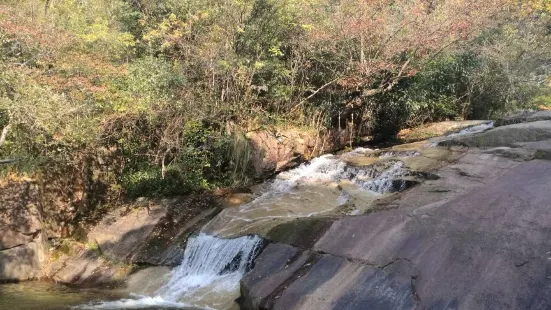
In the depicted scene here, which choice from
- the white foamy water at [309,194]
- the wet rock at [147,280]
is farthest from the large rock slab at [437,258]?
the wet rock at [147,280]

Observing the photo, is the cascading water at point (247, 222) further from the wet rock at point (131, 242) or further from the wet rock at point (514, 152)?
the wet rock at point (514, 152)

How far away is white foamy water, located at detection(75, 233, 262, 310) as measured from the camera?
9094mm

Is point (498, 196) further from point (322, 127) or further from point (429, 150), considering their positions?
point (322, 127)

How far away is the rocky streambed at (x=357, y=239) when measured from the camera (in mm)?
6617

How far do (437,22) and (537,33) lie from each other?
8.50 metres

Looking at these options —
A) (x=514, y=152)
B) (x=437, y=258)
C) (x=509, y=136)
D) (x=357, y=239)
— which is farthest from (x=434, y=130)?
(x=437, y=258)

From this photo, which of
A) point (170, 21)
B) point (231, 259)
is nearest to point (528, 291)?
point (231, 259)

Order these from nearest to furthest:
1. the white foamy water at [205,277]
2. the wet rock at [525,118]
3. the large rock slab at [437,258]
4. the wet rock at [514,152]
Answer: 1. the large rock slab at [437,258]
2. the white foamy water at [205,277]
3. the wet rock at [514,152]
4. the wet rock at [525,118]

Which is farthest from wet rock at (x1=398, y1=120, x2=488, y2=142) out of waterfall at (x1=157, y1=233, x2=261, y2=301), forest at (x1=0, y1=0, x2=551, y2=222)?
waterfall at (x1=157, y1=233, x2=261, y2=301)

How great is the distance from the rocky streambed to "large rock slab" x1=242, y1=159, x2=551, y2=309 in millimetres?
22

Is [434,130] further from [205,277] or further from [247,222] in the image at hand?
[205,277]

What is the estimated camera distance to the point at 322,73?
666 inches

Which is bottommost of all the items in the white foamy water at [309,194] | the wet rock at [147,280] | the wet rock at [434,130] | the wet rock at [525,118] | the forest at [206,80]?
the wet rock at [147,280]

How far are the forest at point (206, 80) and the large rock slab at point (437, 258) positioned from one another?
6.25 meters
